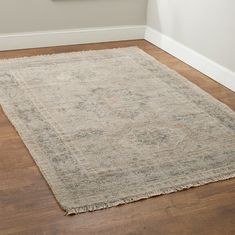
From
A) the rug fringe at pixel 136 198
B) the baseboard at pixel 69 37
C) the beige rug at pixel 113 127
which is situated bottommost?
the baseboard at pixel 69 37

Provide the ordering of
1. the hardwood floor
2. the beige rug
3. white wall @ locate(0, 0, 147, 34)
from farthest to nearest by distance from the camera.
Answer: white wall @ locate(0, 0, 147, 34), the beige rug, the hardwood floor

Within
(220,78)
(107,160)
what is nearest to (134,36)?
(220,78)

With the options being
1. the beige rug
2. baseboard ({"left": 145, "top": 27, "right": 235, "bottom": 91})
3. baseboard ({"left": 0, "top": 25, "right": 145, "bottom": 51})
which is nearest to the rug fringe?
the beige rug

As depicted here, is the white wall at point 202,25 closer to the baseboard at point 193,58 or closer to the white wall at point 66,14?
the baseboard at point 193,58

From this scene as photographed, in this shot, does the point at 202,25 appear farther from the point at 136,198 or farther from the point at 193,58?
the point at 136,198

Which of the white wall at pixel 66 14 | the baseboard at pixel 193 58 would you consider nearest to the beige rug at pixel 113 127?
the baseboard at pixel 193 58

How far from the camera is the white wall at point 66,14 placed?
11.7ft

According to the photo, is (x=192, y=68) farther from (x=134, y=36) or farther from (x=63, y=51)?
(x=63, y=51)

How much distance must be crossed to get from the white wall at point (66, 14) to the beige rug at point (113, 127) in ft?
1.17

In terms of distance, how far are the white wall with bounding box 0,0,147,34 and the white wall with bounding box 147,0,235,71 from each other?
22 centimetres

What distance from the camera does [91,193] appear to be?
6.50ft

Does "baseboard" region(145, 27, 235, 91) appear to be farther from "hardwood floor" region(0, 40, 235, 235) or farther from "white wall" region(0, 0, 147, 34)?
"hardwood floor" region(0, 40, 235, 235)

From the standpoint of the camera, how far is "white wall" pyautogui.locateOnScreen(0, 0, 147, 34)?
358 centimetres

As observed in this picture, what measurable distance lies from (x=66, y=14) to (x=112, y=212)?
2.28m
